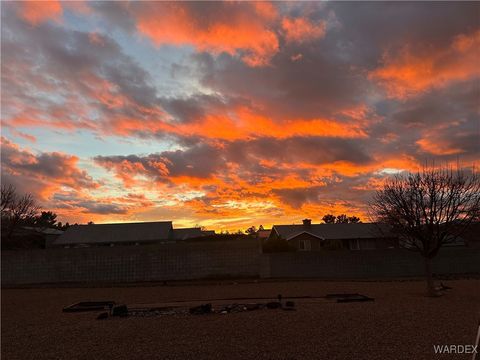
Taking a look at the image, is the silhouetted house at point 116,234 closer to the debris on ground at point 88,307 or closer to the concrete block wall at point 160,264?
the concrete block wall at point 160,264

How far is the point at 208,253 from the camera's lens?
2697 centimetres

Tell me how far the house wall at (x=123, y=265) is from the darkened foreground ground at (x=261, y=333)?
40.9ft

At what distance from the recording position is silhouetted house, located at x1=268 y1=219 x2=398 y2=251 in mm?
47844

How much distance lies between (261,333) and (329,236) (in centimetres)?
4132

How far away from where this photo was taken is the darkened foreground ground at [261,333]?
788cm

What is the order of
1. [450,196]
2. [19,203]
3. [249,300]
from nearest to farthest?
[249,300] < [450,196] < [19,203]

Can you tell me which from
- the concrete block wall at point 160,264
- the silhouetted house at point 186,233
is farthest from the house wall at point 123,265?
the silhouetted house at point 186,233

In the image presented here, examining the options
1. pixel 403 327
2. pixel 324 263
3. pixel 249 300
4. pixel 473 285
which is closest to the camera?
pixel 403 327

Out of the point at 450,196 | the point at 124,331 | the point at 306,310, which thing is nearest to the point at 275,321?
the point at 306,310

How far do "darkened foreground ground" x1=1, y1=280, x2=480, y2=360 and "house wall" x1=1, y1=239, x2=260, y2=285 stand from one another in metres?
12.5

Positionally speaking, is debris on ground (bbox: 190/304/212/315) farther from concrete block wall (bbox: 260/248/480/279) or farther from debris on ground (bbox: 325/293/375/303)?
concrete block wall (bbox: 260/248/480/279)

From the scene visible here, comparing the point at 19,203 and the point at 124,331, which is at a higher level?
the point at 19,203

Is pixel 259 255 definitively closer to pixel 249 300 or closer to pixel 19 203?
pixel 249 300

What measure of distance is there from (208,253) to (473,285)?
15.7m
